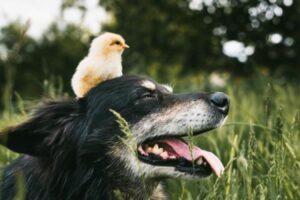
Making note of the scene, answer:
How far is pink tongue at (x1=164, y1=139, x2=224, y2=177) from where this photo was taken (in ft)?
11.7

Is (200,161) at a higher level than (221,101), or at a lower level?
lower

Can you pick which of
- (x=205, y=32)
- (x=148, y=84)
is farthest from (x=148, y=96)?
(x=205, y=32)

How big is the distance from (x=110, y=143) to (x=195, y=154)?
1.68 feet

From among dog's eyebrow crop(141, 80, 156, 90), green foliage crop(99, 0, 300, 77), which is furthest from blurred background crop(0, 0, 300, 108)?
dog's eyebrow crop(141, 80, 156, 90)

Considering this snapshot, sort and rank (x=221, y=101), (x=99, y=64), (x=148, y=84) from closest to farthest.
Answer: (x=99, y=64)
(x=221, y=101)
(x=148, y=84)

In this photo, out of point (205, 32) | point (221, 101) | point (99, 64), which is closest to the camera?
point (99, 64)

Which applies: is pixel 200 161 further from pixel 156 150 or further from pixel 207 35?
pixel 207 35

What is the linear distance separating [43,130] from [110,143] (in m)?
0.40

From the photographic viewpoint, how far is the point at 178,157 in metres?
3.63

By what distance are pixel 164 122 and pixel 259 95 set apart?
4.32 meters

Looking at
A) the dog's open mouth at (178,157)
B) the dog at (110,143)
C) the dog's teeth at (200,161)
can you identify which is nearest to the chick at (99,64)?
the dog at (110,143)

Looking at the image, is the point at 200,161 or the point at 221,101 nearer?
the point at 200,161

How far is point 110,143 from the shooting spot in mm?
3758

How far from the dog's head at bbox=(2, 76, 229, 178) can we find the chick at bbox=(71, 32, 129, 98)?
65mm
